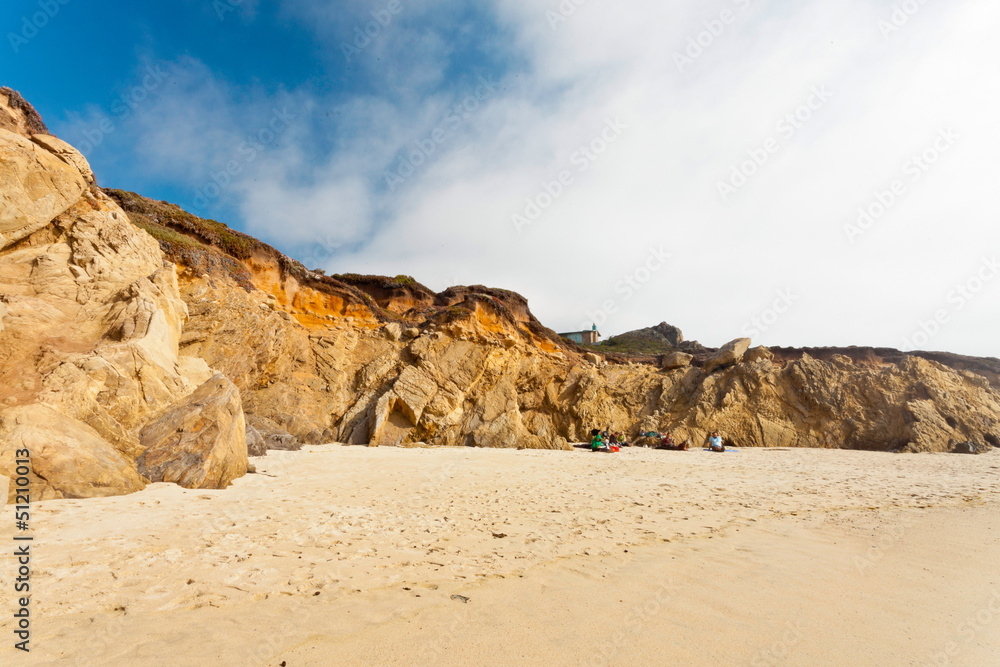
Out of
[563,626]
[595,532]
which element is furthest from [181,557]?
[595,532]

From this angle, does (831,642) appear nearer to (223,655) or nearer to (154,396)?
(223,655)

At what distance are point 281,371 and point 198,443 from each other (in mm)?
10025

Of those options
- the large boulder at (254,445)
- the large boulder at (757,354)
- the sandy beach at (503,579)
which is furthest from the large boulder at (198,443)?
the large boulder at (757,354)

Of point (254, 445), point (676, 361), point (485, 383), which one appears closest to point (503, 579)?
point (254, 445)

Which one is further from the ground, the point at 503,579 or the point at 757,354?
the point at 757,354

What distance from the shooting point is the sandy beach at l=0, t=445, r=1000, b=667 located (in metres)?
2.51

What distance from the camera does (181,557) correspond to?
3670mm

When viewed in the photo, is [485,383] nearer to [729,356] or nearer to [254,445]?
[254,445]

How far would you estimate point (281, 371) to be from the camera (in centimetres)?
1628

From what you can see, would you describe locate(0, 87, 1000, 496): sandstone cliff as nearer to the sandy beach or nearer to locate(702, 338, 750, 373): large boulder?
locate(702, 338, 750, 373): large boulder

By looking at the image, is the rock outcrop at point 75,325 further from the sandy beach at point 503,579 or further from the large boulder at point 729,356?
the large boulder at point 729,356

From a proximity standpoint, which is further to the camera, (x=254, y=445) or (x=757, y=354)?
(x=757, y=354)

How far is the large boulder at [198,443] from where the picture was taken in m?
6.35

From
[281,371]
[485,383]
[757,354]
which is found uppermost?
[757,354]
